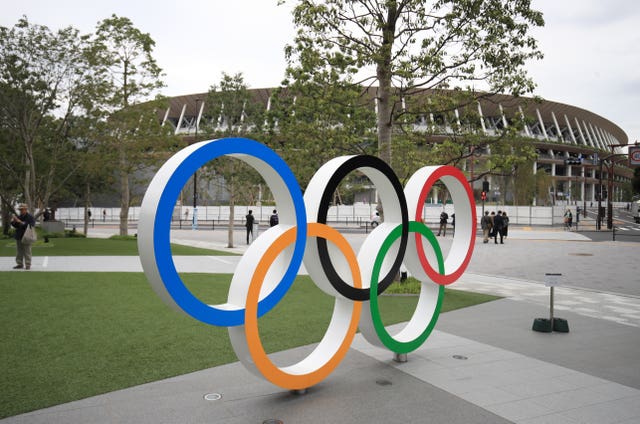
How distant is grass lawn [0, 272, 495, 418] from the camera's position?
555cm

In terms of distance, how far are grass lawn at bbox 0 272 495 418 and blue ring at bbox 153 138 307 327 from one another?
174 cm

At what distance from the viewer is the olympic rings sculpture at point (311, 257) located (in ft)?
13.8

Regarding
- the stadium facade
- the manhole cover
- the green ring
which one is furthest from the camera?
the stadium facade

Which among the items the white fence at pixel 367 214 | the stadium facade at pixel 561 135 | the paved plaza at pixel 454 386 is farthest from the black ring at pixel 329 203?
the stadium facade at pixel 561 135

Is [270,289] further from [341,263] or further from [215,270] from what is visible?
[215,270]

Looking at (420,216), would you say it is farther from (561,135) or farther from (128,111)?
(561,135)

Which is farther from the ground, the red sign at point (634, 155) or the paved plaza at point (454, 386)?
the red sign at point (634, 155)

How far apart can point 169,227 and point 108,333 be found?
430 centimetres

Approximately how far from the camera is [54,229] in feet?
94.9

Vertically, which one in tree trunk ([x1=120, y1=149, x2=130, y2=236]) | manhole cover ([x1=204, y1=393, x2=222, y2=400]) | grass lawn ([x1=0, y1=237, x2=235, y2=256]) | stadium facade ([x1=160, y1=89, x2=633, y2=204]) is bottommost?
manhole cover ([x1=204, y1=393, x2=222, y2=400])

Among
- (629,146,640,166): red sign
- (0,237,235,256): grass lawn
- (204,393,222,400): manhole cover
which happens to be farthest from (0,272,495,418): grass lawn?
(629,146,640,166): red sign

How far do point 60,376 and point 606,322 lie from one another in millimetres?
8544

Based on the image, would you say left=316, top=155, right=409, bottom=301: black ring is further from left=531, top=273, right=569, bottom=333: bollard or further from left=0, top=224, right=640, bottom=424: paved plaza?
left=531, top=273, right=569, bottom=333: bollard

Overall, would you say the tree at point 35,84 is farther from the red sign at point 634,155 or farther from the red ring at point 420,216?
the red sign at point 634,155
